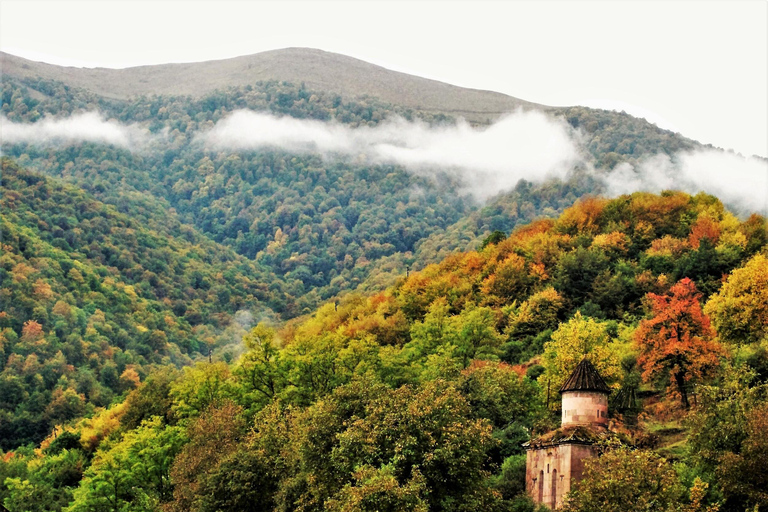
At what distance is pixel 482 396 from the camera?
66.9 meters

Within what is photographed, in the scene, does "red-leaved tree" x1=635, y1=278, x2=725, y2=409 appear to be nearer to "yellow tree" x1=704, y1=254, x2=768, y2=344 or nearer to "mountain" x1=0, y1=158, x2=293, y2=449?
"yellow tree" x1=704, y1=254, x2=768, y2=344

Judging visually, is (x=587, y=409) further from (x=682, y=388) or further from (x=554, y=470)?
(x=682, y=388)

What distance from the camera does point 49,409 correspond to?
133 metres

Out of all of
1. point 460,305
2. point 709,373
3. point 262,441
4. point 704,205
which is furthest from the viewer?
point 704,205

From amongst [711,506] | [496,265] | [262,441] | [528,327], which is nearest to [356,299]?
[496,265]

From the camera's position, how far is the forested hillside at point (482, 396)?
1919 inches

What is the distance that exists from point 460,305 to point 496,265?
8795 mm

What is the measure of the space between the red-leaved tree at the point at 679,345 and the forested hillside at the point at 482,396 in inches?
6.6

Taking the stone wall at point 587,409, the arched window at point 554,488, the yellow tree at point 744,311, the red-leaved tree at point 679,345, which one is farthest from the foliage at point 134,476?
the yellow tree at point 744,311

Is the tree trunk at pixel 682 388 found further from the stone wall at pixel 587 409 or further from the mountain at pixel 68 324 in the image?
the mountain at pixel 68 324

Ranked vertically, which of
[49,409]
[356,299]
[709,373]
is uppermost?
[709,373]

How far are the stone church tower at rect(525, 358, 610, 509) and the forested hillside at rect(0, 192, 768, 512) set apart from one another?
6.00 ft

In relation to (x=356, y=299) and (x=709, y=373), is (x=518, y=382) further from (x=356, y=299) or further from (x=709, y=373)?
(x=356, y=299)

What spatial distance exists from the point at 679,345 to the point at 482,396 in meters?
13.3
